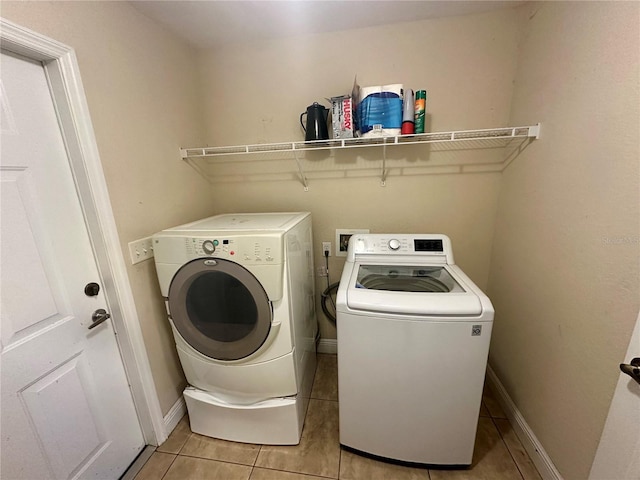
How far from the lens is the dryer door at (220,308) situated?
3.76ft

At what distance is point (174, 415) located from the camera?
1504 millimetres

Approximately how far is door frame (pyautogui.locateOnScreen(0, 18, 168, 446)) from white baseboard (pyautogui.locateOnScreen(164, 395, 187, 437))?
0.08m

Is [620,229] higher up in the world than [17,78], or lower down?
lower down

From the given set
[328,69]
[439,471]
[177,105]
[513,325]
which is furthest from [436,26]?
[439,471]

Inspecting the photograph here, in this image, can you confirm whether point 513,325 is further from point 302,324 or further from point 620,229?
point 302,324

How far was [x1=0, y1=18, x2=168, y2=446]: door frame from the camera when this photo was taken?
898mm

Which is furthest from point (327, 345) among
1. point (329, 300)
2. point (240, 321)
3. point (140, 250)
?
point (140, 250)

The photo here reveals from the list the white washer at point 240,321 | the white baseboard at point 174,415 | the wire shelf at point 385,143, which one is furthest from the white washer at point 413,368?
the white baseboard at point 174,415

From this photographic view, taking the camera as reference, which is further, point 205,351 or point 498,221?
point 498,221

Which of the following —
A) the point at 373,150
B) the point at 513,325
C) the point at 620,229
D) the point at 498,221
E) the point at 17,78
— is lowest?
the point at 513,325

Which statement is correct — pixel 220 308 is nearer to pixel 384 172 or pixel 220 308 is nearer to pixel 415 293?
pixel 415 293

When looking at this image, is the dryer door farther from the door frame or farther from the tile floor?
the tile floor

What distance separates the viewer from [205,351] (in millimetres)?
1279

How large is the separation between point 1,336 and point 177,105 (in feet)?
4.58
